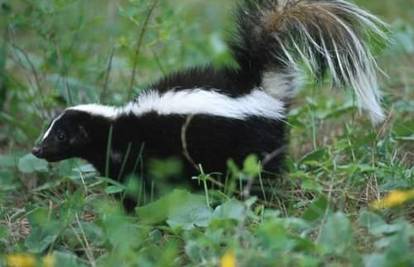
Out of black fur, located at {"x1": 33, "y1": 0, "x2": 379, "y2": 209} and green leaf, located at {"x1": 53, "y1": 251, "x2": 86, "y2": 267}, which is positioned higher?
black fur, located at {"x1": 33, "y1": 0, "x2": 379, "y2": 209}

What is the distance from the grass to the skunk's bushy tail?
0.42m

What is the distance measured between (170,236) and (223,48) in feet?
13.2

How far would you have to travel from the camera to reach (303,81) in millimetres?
4992

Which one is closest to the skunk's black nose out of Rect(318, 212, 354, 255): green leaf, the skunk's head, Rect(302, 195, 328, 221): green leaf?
the skunk's head

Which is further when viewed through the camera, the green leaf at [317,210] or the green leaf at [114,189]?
the green leaf at [114,189]

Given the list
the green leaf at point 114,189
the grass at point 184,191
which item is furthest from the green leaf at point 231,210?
the green leaf at point 114,189

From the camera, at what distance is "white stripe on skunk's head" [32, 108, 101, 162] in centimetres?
519

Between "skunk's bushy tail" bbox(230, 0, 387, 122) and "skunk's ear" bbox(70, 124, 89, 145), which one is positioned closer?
"skunk's bushy tail" bbox(230, 0, 387, 122)

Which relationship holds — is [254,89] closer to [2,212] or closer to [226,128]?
[226,128]

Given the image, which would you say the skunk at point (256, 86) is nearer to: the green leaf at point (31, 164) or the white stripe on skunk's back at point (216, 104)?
the white stripe on skunk's back at point (216, 104)

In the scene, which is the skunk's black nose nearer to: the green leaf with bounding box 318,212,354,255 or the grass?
the grass

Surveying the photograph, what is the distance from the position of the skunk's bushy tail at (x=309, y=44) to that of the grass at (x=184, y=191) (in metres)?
0.42

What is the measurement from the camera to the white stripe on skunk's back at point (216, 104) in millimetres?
4746

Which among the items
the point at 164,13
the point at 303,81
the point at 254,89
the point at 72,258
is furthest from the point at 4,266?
the point at 164,13
